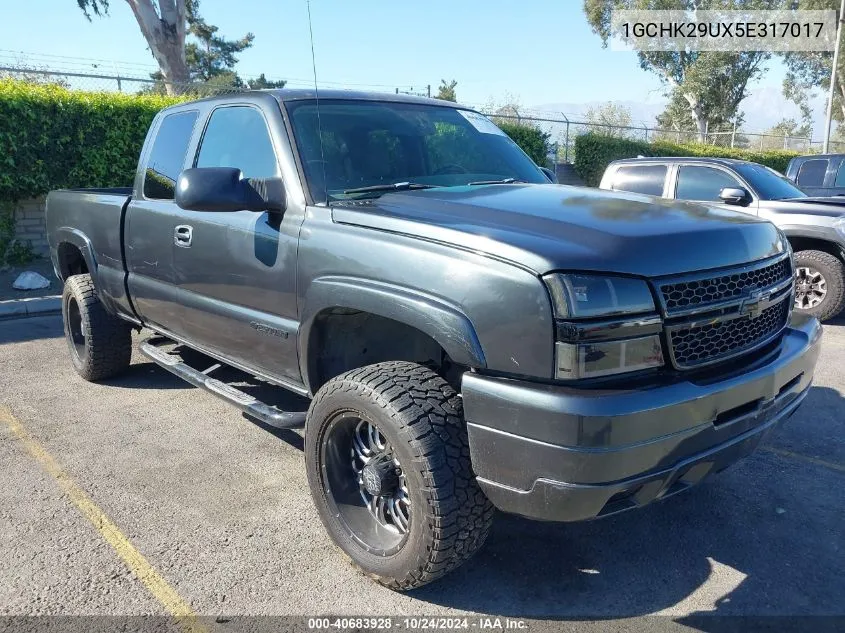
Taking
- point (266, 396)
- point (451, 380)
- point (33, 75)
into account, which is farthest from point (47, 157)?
point (451, 380)

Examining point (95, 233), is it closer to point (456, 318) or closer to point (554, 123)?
point (456, 318)

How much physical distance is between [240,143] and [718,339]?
2.50 metres

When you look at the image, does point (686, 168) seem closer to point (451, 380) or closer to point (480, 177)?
point (480, 177)

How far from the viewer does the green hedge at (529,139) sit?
1533 centimetres

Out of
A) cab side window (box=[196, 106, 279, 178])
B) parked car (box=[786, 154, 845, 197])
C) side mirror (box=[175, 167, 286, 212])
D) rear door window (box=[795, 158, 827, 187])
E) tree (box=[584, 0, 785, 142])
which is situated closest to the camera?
side mirror (box=[175, 167, 286, 212])

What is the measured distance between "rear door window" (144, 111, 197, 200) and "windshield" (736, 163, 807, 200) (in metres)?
6.40

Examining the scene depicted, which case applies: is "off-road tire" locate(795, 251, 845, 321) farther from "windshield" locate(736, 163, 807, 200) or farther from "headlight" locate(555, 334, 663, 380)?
"headlight" locate(555, 334, 663, 380)

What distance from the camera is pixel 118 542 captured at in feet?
9.91

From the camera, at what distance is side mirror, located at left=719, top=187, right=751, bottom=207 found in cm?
733

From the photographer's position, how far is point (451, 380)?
9.66 ft

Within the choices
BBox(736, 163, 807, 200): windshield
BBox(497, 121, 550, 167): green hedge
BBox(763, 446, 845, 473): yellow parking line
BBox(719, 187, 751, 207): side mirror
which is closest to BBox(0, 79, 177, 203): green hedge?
BBox(719, 187, 751, 207): side mirror

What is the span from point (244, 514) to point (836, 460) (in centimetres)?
323

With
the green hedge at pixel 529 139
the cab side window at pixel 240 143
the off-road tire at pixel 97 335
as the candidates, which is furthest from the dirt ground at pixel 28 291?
the green hedge at pixel 529 139

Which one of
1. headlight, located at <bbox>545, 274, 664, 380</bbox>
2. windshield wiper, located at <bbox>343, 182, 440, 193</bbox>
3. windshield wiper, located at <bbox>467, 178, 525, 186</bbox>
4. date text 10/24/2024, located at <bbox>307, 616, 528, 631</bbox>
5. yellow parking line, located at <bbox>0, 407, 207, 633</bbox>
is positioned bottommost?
date text 10/24/2024, located at <bbox>307, 616, 528, 631</bbox>
